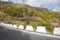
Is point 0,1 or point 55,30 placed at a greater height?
point 0,1

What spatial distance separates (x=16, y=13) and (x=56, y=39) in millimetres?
114600

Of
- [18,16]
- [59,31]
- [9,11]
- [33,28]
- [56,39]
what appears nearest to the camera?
[56,39]

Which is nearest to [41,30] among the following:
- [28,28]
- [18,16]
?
[28,28]

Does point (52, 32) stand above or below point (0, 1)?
below

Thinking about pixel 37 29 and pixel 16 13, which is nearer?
pixel 37 29

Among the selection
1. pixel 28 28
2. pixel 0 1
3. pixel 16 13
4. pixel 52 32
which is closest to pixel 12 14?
pixel 16 13

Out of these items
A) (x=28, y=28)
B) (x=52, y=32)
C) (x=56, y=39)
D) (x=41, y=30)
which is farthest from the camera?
(x=28, y=28)

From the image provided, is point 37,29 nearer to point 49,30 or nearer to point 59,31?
point 49,30

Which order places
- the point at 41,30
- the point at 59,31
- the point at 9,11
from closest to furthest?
1. the point at 59,31
2. the point at 41,30
3. the point at 9,11

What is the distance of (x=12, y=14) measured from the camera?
13350cm

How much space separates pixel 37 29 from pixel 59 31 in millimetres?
6216

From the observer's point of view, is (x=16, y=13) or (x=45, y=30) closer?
(x=45, y=30)

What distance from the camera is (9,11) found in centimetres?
14138

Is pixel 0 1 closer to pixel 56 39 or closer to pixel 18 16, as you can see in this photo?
pixel 18 16
